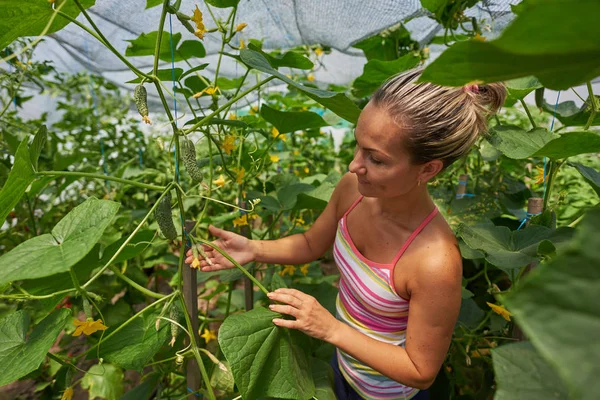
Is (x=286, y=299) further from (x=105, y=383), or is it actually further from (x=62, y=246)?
(x=105, y=383)

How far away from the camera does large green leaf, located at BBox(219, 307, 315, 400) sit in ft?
2.29

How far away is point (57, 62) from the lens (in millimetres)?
2592

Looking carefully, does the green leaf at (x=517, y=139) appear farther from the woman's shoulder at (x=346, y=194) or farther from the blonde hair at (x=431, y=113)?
the woman's shoulder at (x=346, y=194)

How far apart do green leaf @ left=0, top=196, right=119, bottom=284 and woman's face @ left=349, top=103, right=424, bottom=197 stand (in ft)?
1.55

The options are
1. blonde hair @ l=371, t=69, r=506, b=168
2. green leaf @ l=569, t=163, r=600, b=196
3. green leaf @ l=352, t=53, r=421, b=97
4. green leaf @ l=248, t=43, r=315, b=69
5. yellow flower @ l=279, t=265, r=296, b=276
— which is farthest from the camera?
yellow flower @ l=279, t=265, r=296, b=276

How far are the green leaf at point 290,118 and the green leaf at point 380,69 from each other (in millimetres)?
255

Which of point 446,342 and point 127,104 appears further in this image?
point 127,104

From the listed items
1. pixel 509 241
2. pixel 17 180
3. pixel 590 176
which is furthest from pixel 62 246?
pixel 590 176

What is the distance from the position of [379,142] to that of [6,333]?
811 mm

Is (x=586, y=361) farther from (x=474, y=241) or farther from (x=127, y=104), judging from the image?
(x=127, y=104)

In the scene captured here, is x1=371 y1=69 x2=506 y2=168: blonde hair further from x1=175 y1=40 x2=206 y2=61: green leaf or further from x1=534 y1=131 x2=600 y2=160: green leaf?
x1=175 y1=40 x2=206 y2=61: green leaf

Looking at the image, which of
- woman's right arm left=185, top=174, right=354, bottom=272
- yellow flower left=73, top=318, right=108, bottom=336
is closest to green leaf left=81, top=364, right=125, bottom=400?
yellow flower left=73, top=318, right=108, bottom=336

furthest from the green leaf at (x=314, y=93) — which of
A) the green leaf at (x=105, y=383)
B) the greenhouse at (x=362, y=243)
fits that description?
the green leaf at (x=105, y=383)

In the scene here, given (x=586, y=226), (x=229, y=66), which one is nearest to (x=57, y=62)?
(x=229, y=66)
